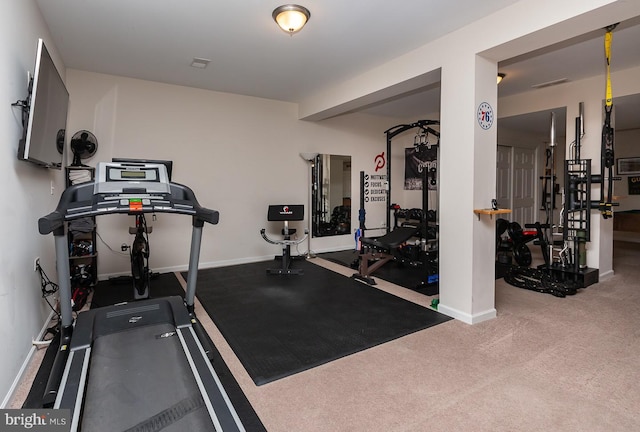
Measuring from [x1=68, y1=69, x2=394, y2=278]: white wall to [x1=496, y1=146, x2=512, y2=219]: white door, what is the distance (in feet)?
10.6

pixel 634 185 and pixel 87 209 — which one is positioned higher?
pixel 634 185

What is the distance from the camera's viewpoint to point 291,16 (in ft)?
8.96

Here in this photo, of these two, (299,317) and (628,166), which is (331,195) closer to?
(299,317)

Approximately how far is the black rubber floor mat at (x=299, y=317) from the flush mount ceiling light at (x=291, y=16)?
2.49 metres

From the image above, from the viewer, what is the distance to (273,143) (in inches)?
222

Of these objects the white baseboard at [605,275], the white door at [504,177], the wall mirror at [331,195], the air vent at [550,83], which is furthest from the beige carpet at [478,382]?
the white door at [504,177]

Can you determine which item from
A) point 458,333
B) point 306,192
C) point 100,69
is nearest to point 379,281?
point 458,333

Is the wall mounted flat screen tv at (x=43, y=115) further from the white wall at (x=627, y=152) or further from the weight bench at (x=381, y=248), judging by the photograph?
the white wall at (x=627, y=152)

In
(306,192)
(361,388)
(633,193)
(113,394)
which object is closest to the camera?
(113,394)

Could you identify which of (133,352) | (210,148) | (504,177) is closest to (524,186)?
(504,177)

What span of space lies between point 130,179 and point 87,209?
0.41m

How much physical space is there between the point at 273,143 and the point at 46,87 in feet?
11.4

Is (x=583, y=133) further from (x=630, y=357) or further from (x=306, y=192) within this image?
(x=306, y=192)

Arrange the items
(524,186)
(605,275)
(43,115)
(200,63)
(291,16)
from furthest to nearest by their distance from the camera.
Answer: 1. (524,186)
2. (605,275)
3. (200,63)
4. (291,16)
5. (43,115)
